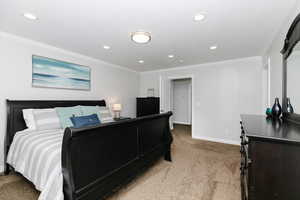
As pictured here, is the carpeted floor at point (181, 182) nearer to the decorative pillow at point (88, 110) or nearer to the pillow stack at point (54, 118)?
the pillow stack at point (54, 118)

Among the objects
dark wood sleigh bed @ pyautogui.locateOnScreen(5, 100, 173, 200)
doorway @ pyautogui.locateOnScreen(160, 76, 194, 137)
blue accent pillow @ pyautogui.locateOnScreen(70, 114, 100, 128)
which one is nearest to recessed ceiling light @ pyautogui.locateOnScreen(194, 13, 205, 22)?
dark wood sleigh bed @ pyautogui.locateOnScreen(5, 100, 173, 200)

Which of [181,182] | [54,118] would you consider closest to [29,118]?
[54,118]

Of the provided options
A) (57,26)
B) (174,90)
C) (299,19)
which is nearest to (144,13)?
(57,26)

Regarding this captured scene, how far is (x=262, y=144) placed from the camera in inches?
38.3

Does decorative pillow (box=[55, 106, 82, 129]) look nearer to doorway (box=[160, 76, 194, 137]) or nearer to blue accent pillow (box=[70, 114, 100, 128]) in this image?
blue accent pillow (box=[70, 114, 100, 128])

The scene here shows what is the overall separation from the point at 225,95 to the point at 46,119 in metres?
4.41

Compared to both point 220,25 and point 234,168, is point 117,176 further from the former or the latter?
point 220,25

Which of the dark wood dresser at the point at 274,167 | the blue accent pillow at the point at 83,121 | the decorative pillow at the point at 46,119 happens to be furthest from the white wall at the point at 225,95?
the decorative pillow at the point at 46,119

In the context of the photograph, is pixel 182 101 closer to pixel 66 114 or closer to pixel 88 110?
pixel 88 110

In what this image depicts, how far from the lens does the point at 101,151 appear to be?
1.57 meters

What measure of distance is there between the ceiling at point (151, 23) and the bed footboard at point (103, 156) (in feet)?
4.82

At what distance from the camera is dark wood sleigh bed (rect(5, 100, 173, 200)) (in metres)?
1.29

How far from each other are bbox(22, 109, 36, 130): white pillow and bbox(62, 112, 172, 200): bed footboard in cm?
161

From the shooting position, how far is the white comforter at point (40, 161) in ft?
4.28
